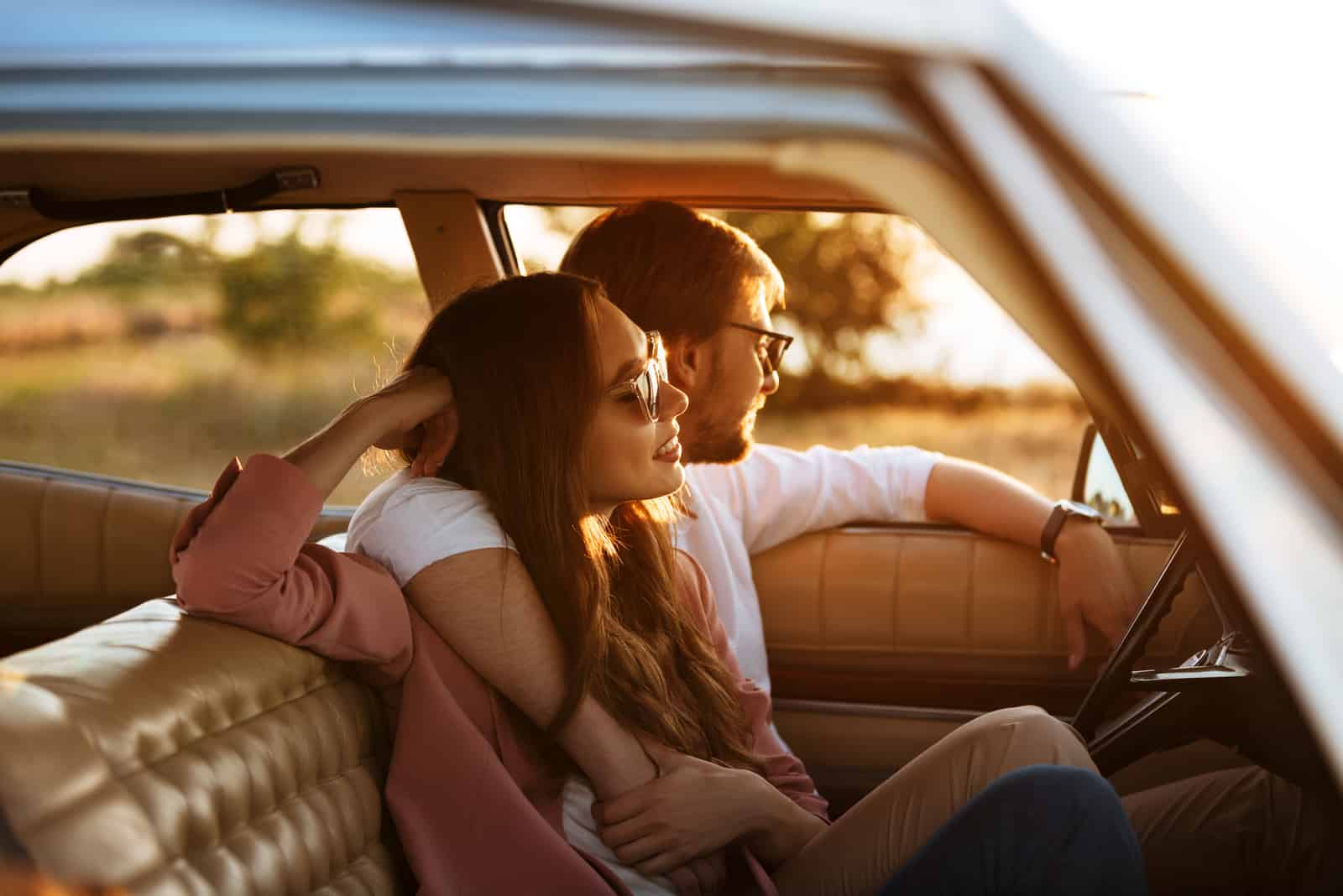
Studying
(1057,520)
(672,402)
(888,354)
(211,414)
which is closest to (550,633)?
(672,402)

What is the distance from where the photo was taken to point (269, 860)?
4.39ft

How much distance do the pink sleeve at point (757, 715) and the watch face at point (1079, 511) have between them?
74 centimetres

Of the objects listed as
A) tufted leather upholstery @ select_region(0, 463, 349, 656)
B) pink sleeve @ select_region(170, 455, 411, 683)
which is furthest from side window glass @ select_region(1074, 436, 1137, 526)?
tufted leather upholstery @ select_region(0, 463, 349, 656)

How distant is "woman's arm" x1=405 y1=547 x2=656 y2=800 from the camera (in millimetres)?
1598

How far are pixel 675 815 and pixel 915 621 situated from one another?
1.10 meters

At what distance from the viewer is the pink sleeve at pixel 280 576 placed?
1.43 metres

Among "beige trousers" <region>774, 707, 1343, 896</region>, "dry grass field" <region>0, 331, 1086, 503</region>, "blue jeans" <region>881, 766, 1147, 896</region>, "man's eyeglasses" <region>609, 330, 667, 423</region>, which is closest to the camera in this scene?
"blue jeans" <region>881, 766, 1147, 896</region>

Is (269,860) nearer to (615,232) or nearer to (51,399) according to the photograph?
(615,232)

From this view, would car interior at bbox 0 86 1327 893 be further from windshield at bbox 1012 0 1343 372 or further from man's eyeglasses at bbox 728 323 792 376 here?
man's eyeglasses at bbox 728 323 792 376

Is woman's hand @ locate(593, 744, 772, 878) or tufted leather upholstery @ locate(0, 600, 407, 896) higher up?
tufted leather upholstery @ locate(0, 600, 407, 896)

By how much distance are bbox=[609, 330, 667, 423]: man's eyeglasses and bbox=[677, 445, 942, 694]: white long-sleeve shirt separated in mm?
683

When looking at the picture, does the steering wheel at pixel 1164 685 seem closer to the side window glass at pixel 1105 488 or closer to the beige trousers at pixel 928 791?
the beige trousers at pixel 928 791

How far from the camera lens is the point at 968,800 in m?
1.56

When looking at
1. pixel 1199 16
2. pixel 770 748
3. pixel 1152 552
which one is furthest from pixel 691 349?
pixel 1199 16
